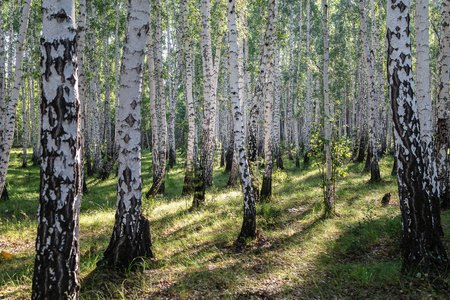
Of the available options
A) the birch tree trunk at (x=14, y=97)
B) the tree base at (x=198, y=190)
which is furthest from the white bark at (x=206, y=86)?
the birch tree trunk at (x=14, y=97)

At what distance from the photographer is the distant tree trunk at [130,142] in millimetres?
4367

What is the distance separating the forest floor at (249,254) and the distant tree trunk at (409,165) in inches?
13.2

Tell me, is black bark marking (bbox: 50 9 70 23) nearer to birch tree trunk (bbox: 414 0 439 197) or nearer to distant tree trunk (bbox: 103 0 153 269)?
distant tree trunk (bbox: 103 0 153 269)

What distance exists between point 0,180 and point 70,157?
509 centimetres

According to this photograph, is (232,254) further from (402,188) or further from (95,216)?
(95,216)

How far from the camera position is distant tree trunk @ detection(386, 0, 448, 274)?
4109 millimetres

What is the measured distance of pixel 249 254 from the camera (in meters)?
5.20

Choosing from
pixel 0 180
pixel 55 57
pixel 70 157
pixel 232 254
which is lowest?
pixel 232 254

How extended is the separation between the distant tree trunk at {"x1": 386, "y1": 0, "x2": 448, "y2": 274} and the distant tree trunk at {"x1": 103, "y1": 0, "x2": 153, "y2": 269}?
3.65 meters

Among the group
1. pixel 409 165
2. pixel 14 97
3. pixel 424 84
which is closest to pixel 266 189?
pixel 424 84

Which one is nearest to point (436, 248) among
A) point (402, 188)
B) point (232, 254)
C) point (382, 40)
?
point (402, 188)

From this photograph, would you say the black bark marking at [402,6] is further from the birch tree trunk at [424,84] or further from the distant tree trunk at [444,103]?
the distant tree trunk at [444,103]

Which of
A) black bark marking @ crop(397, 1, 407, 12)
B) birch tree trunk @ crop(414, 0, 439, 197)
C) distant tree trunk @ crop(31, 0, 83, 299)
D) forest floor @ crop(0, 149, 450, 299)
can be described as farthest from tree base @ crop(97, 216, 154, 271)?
birch tree trunk @ crop(414, 0, 439, 197)

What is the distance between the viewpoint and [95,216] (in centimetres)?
781
